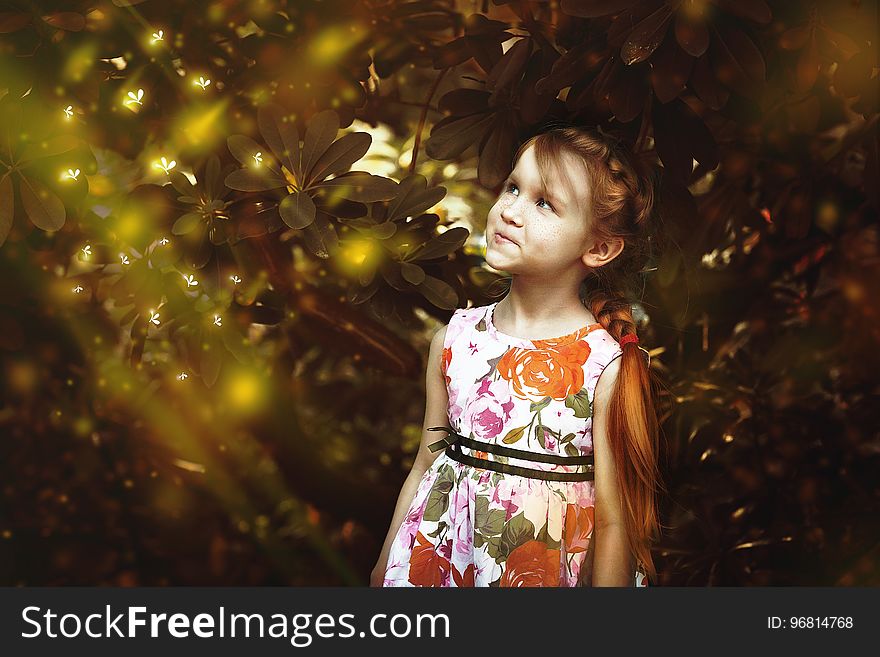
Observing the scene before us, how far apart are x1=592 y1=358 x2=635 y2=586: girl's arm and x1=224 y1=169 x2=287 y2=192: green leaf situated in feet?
1.68

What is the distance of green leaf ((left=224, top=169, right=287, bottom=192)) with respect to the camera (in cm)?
110

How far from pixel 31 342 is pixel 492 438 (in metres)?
0.91

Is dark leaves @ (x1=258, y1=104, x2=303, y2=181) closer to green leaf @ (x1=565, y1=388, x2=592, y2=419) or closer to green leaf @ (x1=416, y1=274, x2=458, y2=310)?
green leaf @ (x1=416, y1=274, x2=458, y2=310)

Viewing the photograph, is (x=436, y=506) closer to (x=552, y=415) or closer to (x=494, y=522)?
(x=494, y=522)

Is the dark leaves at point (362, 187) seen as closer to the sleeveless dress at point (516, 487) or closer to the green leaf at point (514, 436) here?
the sleeveless dress at point (516, 487)

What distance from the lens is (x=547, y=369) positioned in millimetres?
1071

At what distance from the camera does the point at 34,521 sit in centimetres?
168

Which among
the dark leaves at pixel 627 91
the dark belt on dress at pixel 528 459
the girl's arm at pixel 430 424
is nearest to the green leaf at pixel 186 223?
the girl's arm at pixel 430 424

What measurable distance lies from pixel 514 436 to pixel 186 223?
52cm

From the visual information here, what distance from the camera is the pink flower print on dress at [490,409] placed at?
42.3 inches

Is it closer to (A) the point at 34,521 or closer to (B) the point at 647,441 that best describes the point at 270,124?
(B) the point at 647,441

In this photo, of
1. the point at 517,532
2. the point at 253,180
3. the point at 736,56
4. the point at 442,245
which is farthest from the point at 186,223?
the point at 736,56

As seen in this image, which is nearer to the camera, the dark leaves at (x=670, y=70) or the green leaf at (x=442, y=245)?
the dark leaves at (x=670, y=70)

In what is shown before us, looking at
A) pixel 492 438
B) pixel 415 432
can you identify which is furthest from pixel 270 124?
pixel 415 432
